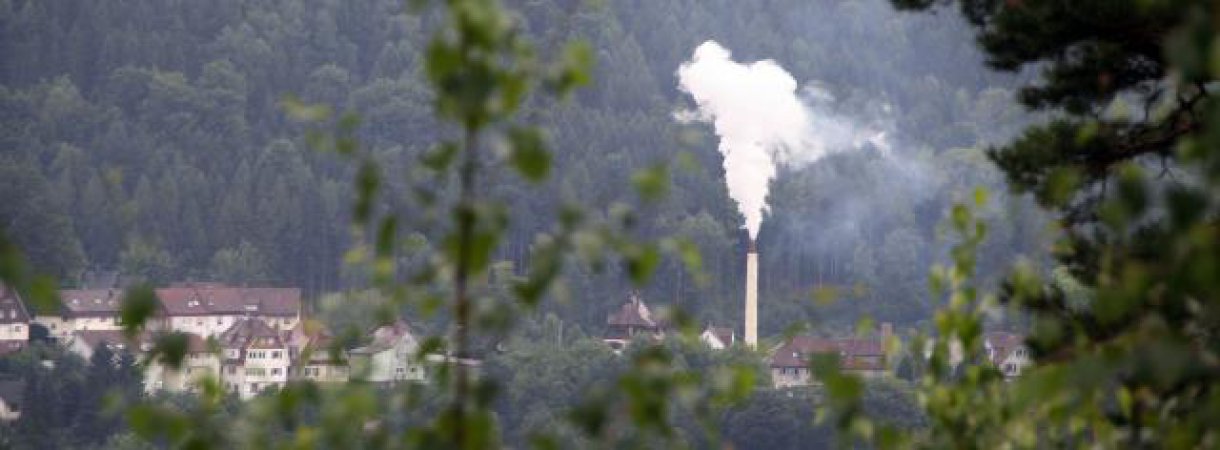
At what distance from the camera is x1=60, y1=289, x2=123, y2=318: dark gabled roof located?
81188 mm

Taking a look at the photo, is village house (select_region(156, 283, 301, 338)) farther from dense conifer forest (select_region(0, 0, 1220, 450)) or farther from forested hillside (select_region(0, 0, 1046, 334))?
forested hillside (select_region(0, 0, 1046, 334))

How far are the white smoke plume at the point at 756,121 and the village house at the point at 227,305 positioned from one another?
886 inches

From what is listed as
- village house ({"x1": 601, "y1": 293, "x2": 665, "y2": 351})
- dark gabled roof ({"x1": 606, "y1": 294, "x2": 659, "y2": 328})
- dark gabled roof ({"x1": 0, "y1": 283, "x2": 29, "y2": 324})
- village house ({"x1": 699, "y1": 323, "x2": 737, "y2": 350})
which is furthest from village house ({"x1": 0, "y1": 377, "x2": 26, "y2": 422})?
dark gabled roof ({"x1": 606, "y1": 294, "x2": 659, "y2": 328})

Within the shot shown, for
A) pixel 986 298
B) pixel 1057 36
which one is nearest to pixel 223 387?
pixel 986 298

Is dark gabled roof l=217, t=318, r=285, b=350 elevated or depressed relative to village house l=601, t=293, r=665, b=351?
depressed

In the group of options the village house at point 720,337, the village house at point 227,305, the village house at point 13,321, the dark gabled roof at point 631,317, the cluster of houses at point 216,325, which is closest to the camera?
the cluster of houses at point 216,325

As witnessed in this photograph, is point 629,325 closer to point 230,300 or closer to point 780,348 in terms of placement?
point 780,348

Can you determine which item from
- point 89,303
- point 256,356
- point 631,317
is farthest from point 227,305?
point 631,317

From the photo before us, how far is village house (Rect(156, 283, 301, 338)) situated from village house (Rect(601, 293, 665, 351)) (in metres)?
9.88

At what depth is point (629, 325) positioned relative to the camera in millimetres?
84625

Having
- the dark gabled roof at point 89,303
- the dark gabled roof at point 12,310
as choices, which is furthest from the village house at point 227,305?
the dark gabled roof at point 12,310

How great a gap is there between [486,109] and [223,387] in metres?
1.12

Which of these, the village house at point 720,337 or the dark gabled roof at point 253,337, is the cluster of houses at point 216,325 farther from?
the village house at point 720,337

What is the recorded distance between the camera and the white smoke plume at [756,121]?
108562 mm
